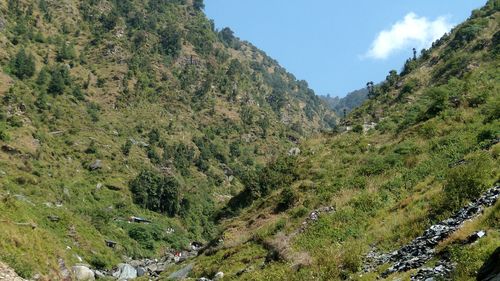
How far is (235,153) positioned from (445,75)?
72.3 meters

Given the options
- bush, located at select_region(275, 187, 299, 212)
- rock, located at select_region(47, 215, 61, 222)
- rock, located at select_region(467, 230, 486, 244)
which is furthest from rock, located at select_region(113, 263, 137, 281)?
rock, located at select_region(467, 230, 486, 244)

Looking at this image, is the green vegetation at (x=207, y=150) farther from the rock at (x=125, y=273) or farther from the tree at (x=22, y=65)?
the rock at (x=125, y=273)

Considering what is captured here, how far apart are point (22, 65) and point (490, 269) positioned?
347 ft

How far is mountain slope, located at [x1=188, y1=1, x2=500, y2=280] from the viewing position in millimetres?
17578

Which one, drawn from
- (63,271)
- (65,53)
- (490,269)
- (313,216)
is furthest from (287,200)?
(65,53)

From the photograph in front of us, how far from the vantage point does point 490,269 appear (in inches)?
399

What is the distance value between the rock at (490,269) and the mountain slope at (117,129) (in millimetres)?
25758

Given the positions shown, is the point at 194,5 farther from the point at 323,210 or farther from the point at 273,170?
the point at 323,210

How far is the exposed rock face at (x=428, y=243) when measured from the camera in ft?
48.5

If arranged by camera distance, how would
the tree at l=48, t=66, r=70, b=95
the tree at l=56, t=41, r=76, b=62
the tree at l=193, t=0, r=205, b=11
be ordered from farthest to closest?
the tree at l=193, t=0, r=205, b=11 → the tree at l=56, t=41, r=76, b=62 → the tree at l=48, t=66, r=70, b=95

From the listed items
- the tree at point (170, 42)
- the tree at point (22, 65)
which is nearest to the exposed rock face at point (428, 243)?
the tree at point (22, 65)

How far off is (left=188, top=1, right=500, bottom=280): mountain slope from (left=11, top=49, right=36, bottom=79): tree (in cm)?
7161

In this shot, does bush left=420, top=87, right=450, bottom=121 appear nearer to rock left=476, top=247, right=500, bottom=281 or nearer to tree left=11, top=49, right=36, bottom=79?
rock left=476, top=247, right=500, bottom=281

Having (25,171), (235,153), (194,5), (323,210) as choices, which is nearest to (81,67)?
(235,153)
